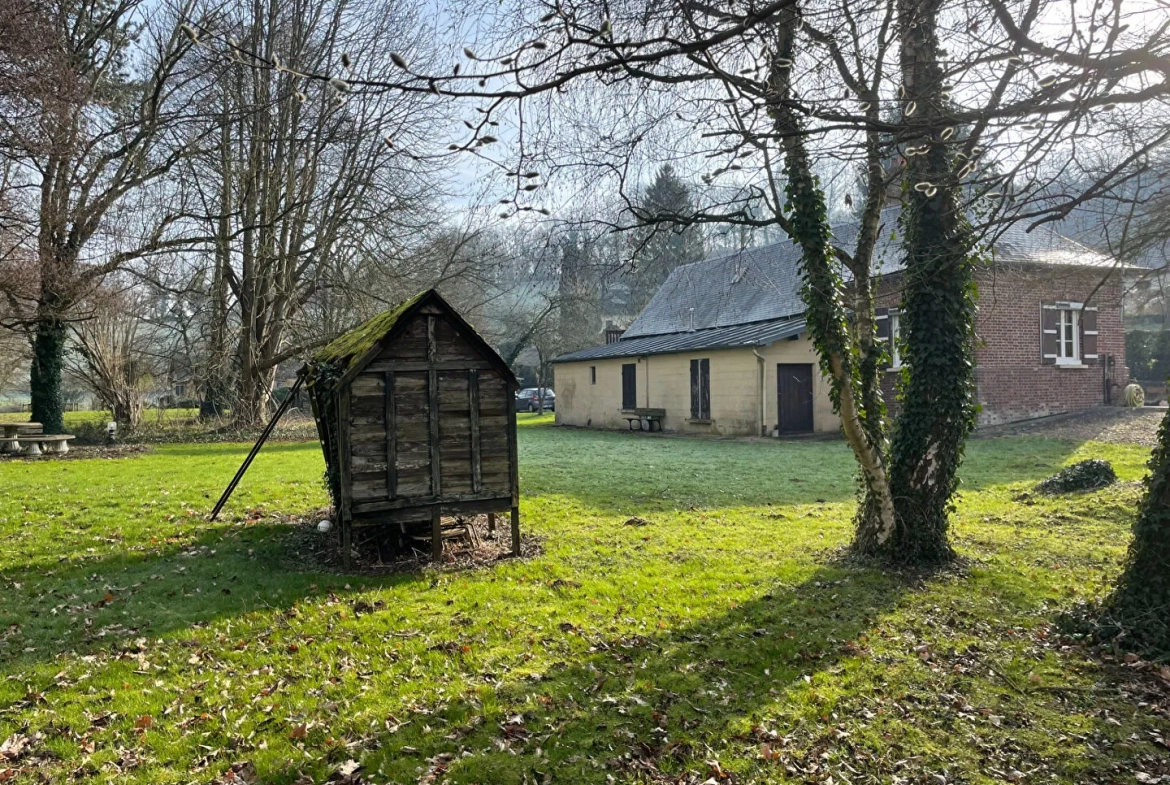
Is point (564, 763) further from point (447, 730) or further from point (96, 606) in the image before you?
point (96, 606)

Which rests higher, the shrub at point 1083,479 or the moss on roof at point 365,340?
the moss on roof at point 365,340

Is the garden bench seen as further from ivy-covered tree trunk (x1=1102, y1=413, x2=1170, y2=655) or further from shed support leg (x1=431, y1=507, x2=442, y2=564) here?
ivy-covered tree trunk (x1=1102, y1=413, x2=1170, y2=655)

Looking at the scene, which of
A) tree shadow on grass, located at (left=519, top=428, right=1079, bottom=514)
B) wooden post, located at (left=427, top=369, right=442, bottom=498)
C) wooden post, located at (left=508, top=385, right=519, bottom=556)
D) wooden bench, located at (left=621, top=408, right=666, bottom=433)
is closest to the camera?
wooden post, located at (left=427, top=369, right=442, bottom=498)

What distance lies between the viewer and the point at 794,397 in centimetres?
A: 2109

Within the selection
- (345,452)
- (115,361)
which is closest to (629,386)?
(115,361)

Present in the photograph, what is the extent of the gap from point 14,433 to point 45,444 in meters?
0.73

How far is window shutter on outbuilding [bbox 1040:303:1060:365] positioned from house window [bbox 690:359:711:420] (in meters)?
9.49

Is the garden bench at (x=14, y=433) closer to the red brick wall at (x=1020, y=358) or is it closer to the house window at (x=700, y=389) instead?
the house window at (x=700, y=389)

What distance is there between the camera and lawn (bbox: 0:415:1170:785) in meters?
3.58

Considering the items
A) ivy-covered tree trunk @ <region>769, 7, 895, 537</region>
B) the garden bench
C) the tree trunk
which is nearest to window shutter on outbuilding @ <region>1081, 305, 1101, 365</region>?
ivy-covered tree trunk @ <region>769, 7, 895, 537</region>

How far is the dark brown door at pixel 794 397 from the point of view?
20.8 meters

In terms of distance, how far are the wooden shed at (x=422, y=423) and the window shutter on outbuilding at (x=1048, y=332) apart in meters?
18.9

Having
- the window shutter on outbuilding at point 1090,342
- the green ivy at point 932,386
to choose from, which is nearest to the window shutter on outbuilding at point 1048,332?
the window shutter on outbuilding at point 1090,342

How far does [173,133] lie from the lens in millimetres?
18266
